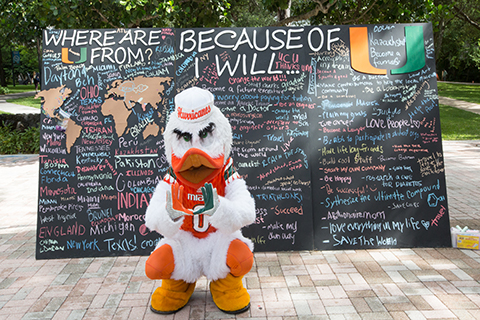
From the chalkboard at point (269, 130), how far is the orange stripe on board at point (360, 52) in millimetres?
16

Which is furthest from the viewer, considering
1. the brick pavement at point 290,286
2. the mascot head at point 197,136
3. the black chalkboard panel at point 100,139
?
the black chalkboard panel at point 100,139

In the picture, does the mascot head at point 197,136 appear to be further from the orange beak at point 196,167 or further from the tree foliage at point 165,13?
the tree foliage at point 165,13

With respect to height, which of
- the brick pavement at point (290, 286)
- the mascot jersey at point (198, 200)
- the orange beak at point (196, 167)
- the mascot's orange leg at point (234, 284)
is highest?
the orange beak at point (196, 167)

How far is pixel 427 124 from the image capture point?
4863 millimetres

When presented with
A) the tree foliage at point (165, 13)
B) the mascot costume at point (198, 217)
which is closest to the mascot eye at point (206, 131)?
the mascot costume at point (198, 217)

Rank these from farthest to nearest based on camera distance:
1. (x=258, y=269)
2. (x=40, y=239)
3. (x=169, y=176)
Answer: (x=40, y=239)
(x=258, y=269)
(x=169, y=176)

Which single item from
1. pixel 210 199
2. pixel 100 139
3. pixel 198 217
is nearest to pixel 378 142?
pixel 198 217

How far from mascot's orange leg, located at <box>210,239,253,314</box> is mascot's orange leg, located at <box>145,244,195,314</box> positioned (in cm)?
28

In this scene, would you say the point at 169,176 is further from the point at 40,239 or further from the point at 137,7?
the point at 137,7

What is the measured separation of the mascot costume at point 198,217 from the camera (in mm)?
3166

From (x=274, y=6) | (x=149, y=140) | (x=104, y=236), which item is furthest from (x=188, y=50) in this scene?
(x=274, y=6)

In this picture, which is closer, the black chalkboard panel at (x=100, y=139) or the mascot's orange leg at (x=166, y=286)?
the mascot's orange leg at (x=166, y=286)

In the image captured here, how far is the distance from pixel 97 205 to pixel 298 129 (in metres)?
2.67

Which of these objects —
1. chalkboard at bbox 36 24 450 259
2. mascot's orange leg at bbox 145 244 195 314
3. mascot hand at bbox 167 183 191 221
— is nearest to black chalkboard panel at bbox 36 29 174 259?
chalkboard at bbox 36 24 450 259
